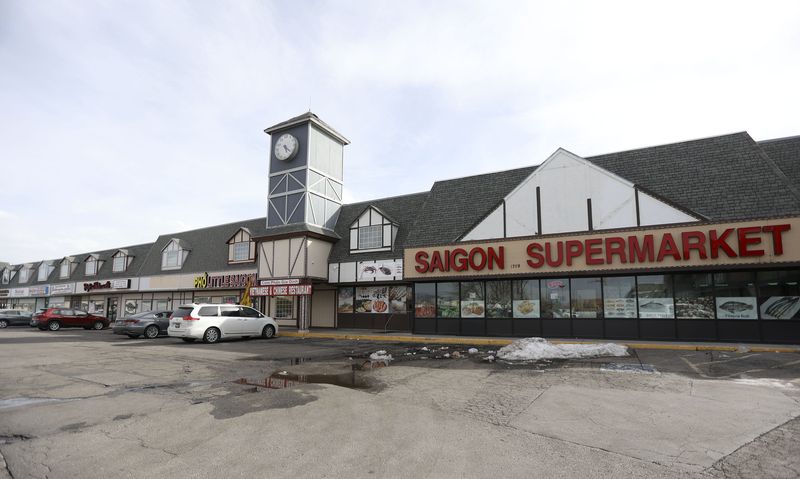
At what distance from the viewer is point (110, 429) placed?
576 cm

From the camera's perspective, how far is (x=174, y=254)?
35562mm

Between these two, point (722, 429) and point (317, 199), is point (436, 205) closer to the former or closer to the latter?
point (317, 199)

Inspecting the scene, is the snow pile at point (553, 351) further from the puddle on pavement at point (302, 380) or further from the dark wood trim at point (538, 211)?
the dark wood trim at point (538, 211)

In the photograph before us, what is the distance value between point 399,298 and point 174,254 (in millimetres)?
21072

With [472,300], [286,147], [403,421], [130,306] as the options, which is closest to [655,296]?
[472,300]

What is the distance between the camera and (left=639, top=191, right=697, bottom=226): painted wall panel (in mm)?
16891

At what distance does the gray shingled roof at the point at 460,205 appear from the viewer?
21.7 metres

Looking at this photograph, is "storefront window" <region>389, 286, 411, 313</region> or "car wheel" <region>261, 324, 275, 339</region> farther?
"storefront window" <region>389, 286, 411, 313</region>

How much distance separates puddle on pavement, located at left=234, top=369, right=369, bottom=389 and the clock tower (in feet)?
54.7

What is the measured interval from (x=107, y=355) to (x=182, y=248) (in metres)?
23.4

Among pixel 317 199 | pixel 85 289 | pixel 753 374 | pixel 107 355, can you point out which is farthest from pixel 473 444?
pixel 85 289

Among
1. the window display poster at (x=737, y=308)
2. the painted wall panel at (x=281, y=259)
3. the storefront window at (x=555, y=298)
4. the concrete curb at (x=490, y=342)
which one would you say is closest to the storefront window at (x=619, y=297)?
the storefront window at (x=555, y=298)

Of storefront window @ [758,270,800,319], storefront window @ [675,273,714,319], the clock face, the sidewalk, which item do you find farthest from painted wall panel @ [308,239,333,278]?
storefront window @ [758,270,800,319]

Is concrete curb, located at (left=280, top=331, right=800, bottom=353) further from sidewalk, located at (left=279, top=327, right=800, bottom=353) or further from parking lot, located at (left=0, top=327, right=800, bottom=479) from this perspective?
parking lot, located at (left=0, top=327, right=800, bottom=479)
